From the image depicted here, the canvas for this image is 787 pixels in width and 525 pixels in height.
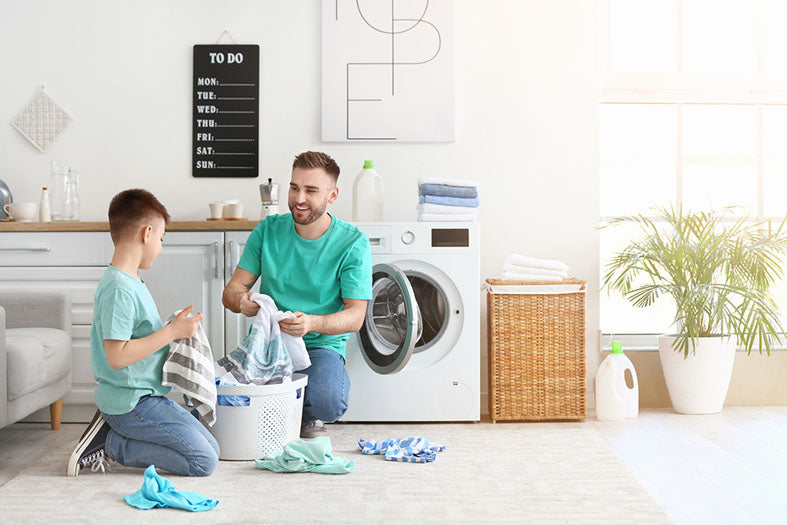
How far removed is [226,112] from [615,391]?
223 centimetres

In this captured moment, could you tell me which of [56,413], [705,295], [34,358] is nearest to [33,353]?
[34,358]

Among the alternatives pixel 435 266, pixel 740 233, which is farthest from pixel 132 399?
pixel 740 233

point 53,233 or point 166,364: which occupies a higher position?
point 53,233

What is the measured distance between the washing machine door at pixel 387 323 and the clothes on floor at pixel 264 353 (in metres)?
0.44

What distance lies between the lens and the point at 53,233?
332 cm

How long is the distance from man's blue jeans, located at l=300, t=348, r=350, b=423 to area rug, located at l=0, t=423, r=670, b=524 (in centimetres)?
15

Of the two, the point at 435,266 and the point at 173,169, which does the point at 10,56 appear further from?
the point at 435,266

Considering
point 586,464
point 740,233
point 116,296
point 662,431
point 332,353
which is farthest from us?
point 740,233

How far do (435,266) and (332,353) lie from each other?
0.62 m

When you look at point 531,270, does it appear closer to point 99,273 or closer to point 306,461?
point 306,461

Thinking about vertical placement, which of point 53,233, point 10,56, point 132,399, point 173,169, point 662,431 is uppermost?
point 10,56

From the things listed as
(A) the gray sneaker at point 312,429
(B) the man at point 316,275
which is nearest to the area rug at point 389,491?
(A) the gray sneaker at point 312,429

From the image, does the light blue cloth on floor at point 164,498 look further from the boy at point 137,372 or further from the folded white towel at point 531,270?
the folded white towel at point 531,270

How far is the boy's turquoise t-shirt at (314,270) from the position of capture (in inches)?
115
